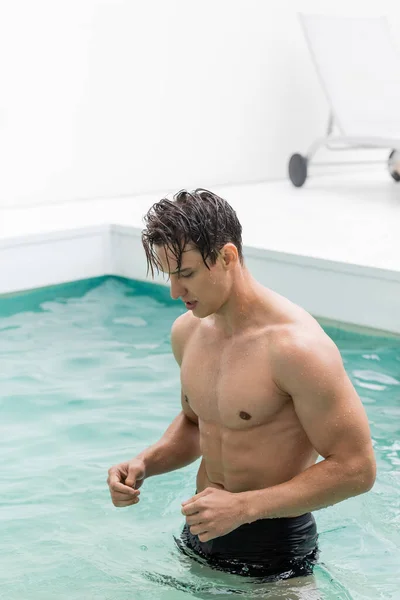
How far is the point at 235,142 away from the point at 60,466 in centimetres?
559

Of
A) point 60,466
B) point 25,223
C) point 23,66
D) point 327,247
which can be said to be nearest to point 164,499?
point 60,466

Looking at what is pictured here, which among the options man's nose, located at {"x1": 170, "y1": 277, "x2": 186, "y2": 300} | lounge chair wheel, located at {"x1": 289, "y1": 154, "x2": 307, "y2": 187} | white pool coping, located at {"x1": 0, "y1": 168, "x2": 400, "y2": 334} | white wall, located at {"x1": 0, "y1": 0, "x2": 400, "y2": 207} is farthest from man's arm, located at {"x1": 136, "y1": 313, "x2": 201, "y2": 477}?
lounge chair wheel, located at {"x1": 289, "y1": 154, "x2": 307, "y2": 187}

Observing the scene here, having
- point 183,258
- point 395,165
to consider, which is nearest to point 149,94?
point 395,165

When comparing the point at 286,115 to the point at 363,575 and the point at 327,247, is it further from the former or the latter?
the point at 363,575

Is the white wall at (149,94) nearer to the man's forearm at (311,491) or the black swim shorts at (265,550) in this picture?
the black swim shorts at (265,550)

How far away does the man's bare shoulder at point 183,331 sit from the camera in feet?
7.47

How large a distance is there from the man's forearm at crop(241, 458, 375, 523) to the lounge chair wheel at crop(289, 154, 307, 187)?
6193mm

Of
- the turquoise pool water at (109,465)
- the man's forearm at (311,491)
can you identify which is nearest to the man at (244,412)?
the man's forearm at (311,491)

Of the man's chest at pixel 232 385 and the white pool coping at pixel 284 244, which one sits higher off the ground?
the man's chest at pixel 232 385

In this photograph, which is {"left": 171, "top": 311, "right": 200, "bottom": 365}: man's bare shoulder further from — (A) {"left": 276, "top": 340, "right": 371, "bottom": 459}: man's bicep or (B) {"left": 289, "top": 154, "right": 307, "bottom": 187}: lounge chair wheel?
(B) {"left": 289, "top": 154, "right": 307, "bottom": 187}: lounge chair wheel

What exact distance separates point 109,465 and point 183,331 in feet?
4.85

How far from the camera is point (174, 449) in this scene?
90.9 inches

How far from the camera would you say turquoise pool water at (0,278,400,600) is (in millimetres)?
2625

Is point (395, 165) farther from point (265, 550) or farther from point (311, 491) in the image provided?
point (311, 491)
